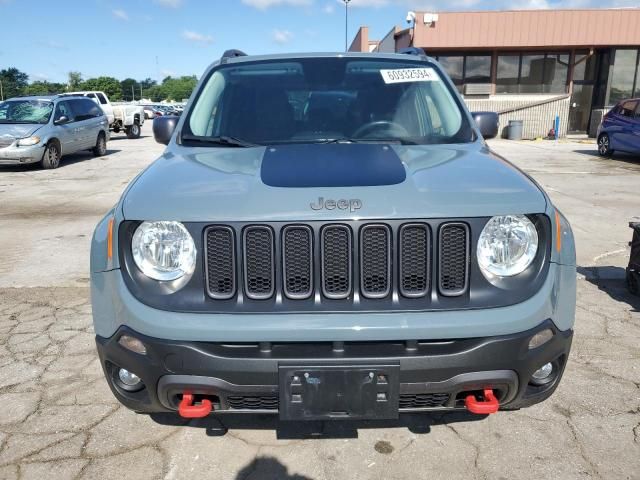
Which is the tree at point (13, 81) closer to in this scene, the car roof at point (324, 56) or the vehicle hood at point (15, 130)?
the vehicle hood at point (15, 130)

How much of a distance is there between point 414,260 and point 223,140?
1.44m

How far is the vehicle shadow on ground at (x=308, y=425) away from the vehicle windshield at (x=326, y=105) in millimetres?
1470

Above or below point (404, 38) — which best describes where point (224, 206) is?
below

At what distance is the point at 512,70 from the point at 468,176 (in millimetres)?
25535

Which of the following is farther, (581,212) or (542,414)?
(581,212)

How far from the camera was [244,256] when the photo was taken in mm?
1912

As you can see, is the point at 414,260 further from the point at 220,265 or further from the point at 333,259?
the point at 220,265

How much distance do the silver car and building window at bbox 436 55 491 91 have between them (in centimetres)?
1674

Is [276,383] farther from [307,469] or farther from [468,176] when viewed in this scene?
[468,176]

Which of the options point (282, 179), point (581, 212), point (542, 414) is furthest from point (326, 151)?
point (581, 212)

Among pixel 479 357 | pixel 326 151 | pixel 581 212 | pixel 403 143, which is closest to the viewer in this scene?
pixel 479 357

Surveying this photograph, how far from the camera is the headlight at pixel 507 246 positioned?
197 centimetres

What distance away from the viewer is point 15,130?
12.0 m

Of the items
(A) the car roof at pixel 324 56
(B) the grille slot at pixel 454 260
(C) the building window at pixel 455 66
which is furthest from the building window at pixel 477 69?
(B) the grille slot at pixel 454 260
